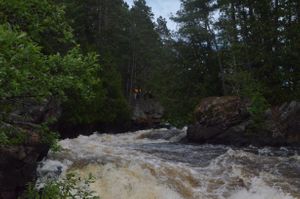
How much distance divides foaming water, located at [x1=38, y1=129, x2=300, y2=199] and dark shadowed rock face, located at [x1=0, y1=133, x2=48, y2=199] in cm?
54

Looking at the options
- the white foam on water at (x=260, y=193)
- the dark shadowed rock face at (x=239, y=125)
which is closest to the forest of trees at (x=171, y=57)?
the dark shadowed rock face at (x=239, y=125)

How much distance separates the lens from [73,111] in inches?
1217

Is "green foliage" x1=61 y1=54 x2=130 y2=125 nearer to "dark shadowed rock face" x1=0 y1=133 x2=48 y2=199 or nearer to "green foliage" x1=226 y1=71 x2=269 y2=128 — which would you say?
"green foliage" x1=226 y1=71 x2=269 y2=128

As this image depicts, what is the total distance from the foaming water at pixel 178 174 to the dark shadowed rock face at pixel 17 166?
537mm

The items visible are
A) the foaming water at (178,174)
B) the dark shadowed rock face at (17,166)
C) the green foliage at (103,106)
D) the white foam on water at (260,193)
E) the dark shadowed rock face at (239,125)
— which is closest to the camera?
the dark shadowed rock face at (17,166)

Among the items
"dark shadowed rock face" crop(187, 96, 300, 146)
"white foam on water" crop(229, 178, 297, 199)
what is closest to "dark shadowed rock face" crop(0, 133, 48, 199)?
"white foam on water" crop(229, 178, 297, 199)

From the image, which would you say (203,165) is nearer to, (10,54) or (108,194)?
(108,194)

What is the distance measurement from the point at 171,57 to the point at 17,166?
2800cm

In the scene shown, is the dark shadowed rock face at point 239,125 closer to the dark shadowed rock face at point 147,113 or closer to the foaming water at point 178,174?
the foaming water at point 178,174

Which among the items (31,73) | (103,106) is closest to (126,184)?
(31,73)

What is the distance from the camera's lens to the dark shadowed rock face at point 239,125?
21375mm

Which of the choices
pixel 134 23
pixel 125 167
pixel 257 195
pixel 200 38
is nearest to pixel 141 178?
pixel 125 167

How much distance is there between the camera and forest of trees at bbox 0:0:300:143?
4152 mm

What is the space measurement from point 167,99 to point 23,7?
33.8m
